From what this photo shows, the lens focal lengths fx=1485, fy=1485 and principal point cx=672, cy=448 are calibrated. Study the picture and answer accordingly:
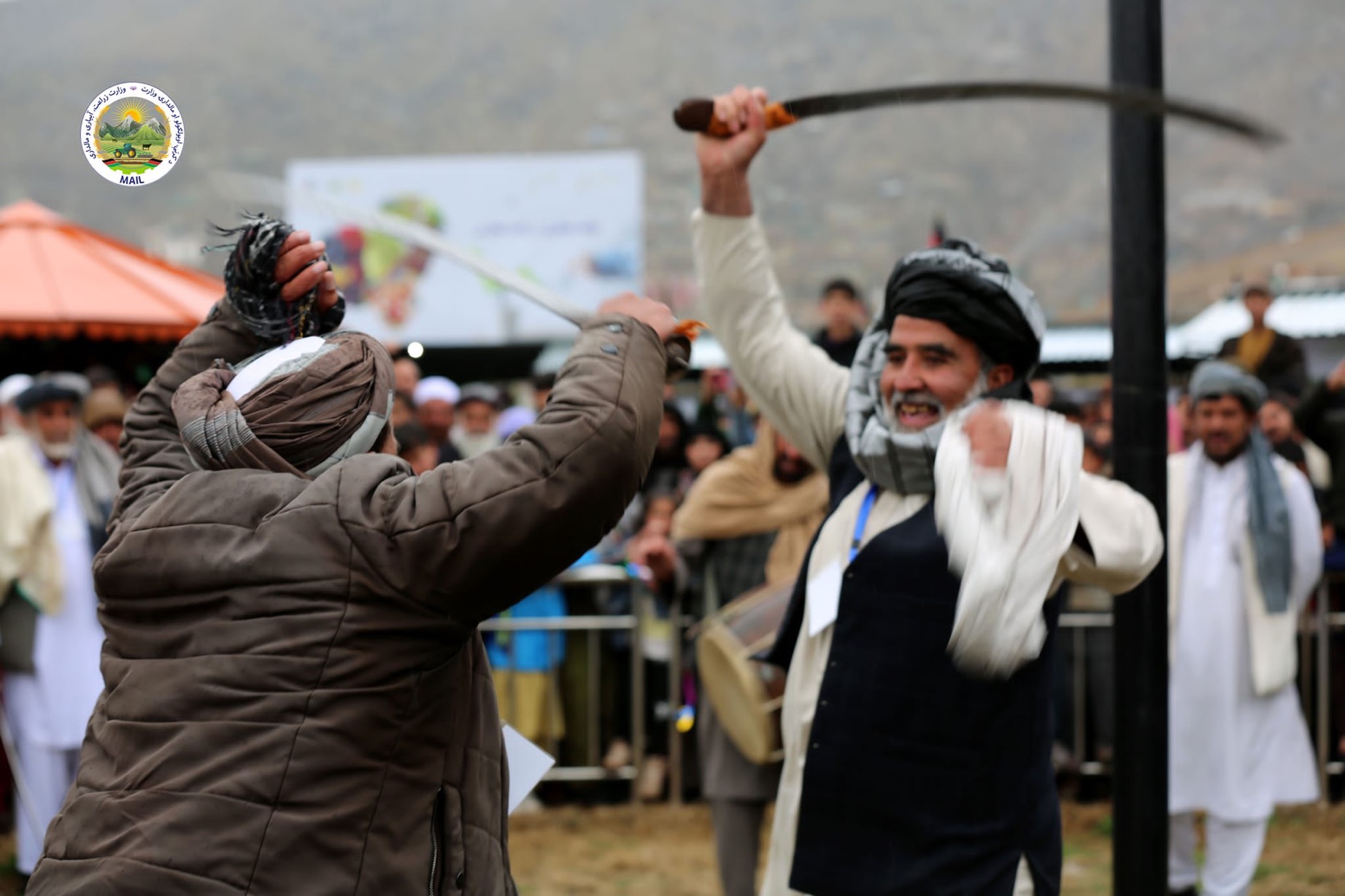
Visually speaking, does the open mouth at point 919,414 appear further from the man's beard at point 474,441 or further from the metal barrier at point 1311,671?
the man's beard at point 474,441

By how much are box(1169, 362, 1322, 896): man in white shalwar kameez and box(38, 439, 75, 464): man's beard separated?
14.4ft

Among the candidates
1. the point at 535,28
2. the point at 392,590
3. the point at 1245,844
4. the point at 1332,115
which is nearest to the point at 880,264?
the point at 1332,115

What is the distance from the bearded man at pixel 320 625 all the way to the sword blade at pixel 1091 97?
2.46ft

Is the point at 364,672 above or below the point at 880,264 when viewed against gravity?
below

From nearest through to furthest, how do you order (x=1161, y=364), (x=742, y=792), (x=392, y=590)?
(x=392, y=590) < (x=1161, y=364) < (x=742, y=792)

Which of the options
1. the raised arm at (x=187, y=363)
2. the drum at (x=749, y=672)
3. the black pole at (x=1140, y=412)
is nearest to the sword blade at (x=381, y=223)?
the raised arm at (x=187, y=363)

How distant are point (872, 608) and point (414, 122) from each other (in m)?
77.1

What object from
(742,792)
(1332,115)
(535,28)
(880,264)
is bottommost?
(742,792)

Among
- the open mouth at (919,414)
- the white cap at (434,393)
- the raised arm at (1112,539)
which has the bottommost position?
the raised arm at (1112,539)

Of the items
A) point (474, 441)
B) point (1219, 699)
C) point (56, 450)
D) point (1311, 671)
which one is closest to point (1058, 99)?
point (1219, 699)

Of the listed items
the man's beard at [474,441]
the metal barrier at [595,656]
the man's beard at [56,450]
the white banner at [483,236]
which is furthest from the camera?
A: the white banner at [483,236]

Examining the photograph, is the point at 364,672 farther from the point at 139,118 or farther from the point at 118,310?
the point at 118,310

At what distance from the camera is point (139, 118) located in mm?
2658

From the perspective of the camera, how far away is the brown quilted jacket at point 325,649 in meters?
1.93
